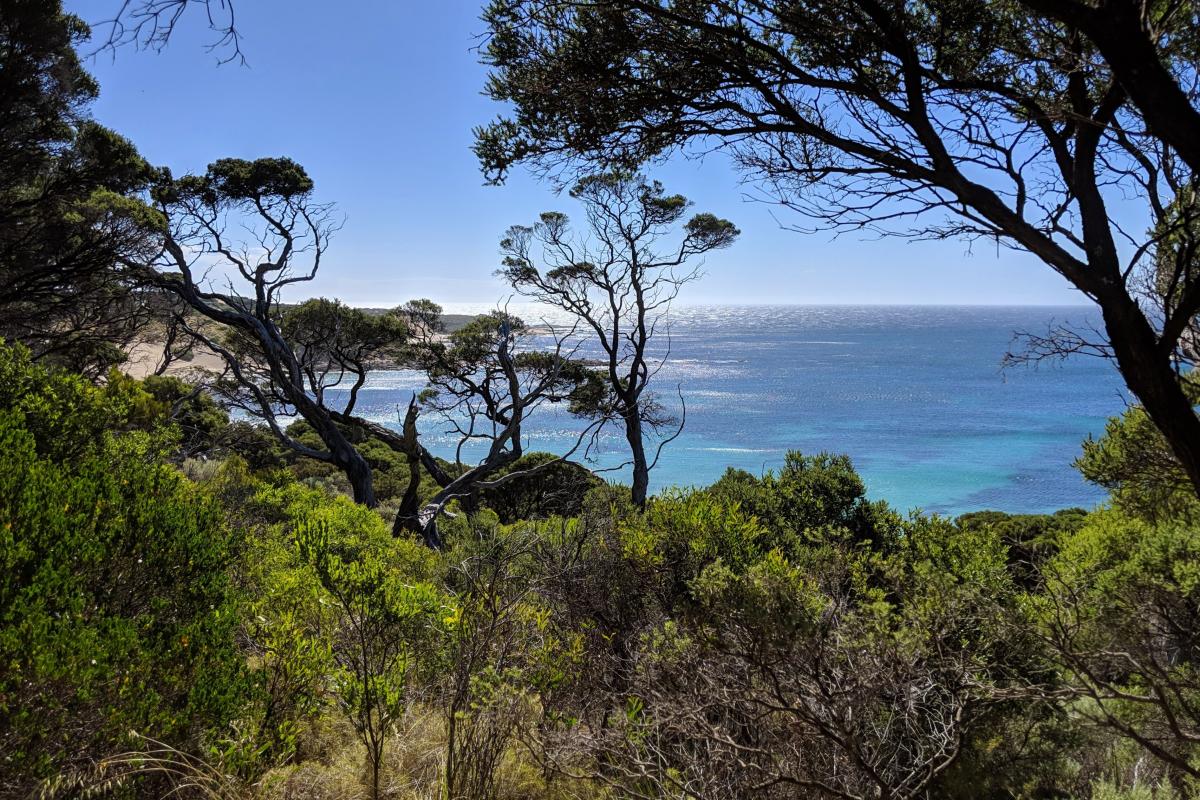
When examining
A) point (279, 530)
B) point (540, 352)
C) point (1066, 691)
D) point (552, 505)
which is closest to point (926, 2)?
point (1066, 691)

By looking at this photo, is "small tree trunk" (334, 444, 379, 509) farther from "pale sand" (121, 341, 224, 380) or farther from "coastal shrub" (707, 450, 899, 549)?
"coastal shrub" (707, 450, 899, 549)

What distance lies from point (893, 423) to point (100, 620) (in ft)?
136

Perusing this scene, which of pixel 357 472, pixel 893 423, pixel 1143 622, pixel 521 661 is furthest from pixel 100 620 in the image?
pixel 893 423

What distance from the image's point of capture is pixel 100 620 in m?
2.04

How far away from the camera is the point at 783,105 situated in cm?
314

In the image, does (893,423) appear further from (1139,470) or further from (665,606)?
(665,606)

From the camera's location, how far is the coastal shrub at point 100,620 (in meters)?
1.73

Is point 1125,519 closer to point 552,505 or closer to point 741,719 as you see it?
point 741,719

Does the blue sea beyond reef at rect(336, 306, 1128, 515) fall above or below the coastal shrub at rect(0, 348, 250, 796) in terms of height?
below

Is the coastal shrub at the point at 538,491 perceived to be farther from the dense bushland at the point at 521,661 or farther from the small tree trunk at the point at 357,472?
the dense bushland at the point at 521,661

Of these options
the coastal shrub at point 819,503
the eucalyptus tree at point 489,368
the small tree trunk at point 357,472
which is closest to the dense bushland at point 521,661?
the coastal shrub at point 819,503

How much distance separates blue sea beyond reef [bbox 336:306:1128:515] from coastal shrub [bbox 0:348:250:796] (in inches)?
341

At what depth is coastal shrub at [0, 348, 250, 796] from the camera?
5.69 feet

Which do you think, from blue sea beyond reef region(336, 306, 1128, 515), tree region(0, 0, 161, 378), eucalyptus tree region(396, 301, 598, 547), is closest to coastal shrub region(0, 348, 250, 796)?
tree region(0, 0, 161, 378)
